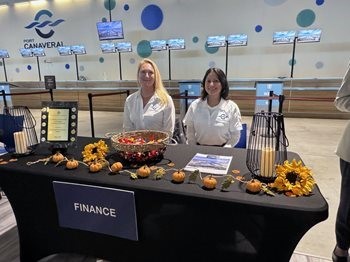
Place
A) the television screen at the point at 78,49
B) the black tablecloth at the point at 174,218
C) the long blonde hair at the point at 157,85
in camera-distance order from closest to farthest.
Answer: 1. the black tablecloth at the point at 174,218
2. the long blonde hair at the point at 157,85
3. the television screen at the point at 78,49

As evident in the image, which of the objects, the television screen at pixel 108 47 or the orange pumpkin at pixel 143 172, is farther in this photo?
the television screen at pixel 108 47

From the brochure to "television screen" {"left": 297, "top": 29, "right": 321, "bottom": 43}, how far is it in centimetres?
584

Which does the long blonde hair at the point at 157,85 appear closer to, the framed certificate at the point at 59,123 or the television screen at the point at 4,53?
the framed certificate at the point at 59,123

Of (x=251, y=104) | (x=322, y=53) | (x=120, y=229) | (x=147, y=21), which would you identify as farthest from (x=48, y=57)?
(x=120, y=229)

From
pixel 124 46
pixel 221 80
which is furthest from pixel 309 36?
pixel 221 80

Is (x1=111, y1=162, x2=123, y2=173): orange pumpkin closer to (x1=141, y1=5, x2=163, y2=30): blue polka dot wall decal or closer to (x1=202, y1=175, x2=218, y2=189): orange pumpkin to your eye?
(x1=202, y1=175, x2=218, y2=189): orange pumpkin

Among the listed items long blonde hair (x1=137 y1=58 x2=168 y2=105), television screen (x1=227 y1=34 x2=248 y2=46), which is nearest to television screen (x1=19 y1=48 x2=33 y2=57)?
television screen (x1=227 y1=34 x2=248 y2=46)

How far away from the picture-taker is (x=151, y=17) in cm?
762

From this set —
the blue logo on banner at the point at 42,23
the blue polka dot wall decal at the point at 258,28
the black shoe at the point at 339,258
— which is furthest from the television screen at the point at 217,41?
the black shoe at the point at 339,258

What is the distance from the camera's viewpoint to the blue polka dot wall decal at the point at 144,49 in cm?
780

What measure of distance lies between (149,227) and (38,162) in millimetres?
728

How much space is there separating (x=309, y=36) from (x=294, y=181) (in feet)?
20.2

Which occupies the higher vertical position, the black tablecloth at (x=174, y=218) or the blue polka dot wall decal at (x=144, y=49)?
the blue polka dot wall decal at (x=144, y=49)

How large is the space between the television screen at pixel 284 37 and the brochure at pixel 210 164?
5800 mm
